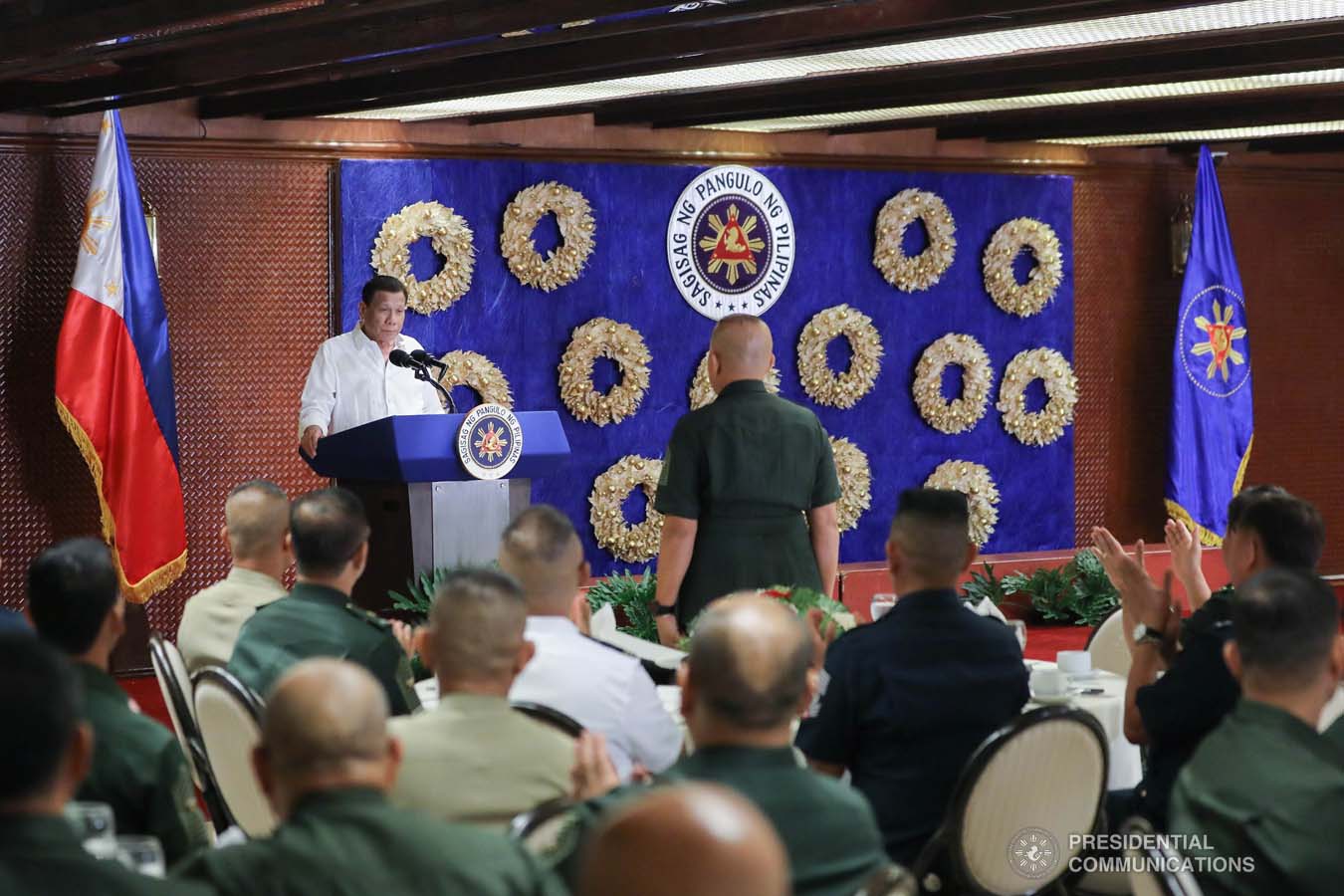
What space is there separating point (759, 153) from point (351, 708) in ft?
26.1

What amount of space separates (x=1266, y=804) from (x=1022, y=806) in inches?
37.0

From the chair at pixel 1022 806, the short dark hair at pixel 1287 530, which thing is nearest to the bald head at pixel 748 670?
the chair at pixel 1022 806

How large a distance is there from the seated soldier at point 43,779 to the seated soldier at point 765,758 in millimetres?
661

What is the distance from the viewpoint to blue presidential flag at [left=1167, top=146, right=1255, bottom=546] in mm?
10370

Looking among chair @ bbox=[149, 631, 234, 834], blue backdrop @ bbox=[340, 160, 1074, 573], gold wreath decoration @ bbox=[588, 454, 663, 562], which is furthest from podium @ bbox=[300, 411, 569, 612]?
gold wreath decoration @ bbox=[588, 454, 663, 562]

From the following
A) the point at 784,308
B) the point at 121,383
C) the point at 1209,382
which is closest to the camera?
the point at 121,383

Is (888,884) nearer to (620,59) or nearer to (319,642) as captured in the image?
(319,642)

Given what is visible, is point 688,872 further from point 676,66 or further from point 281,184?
point 281,184

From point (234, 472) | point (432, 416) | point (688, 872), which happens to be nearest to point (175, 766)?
point (688, 872)

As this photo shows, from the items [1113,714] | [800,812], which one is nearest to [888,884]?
[800,812]

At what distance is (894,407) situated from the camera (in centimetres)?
1005

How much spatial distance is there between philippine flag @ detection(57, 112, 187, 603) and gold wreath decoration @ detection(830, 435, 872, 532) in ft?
12.7

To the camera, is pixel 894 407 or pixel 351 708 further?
pixel 894 407

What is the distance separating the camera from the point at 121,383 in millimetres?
7527
